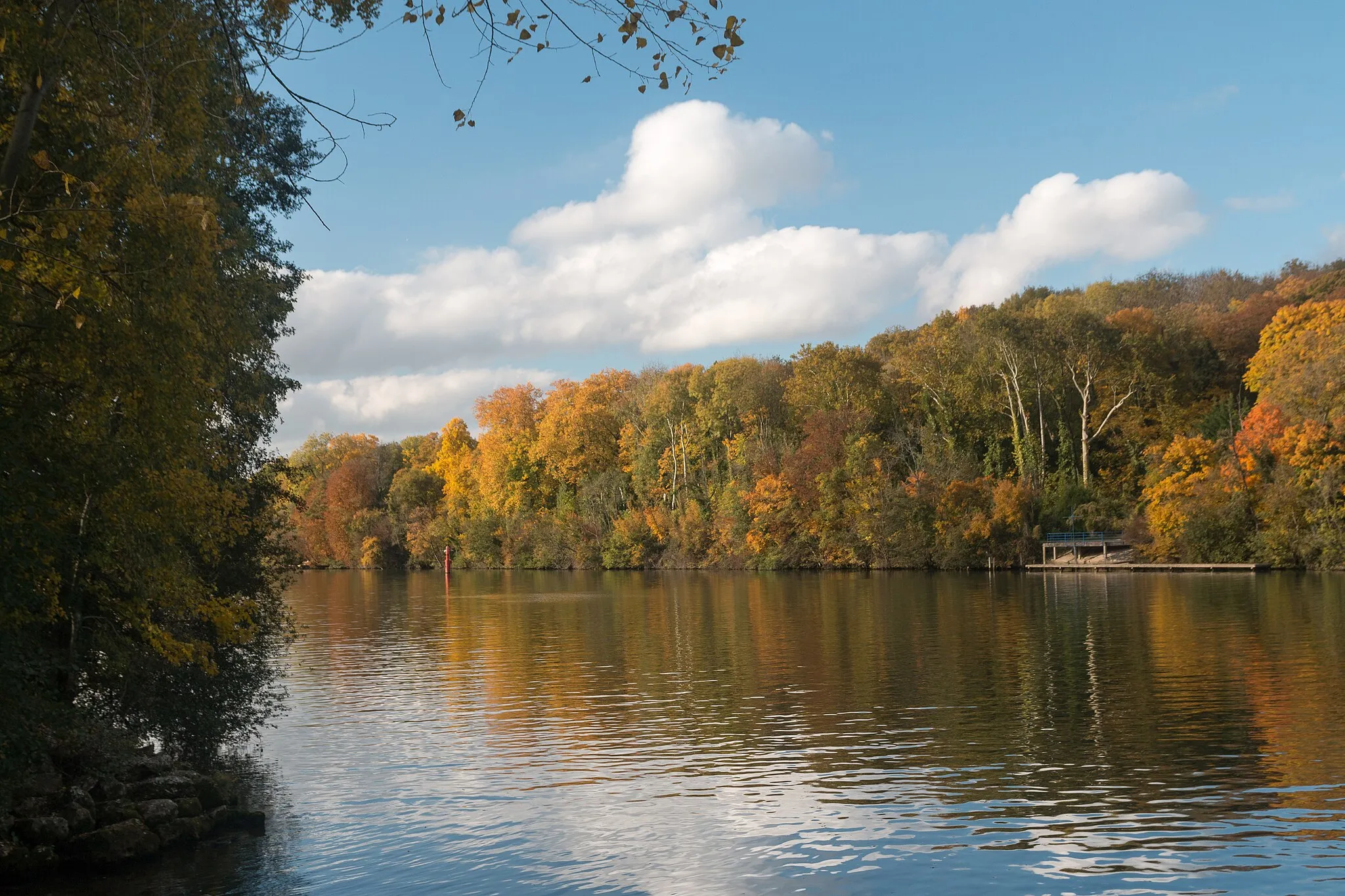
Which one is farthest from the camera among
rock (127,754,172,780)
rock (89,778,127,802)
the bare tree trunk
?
rock (127,754,172,780)

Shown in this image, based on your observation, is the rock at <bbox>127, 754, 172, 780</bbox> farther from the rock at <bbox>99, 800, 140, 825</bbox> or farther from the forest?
the forest

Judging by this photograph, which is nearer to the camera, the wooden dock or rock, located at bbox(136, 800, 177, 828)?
rock, located at bbox(136, 800, 177, 828)

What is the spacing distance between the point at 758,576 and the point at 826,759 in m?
59.3

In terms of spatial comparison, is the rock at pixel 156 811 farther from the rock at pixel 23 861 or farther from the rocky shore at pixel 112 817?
the rock at pixel 23 861

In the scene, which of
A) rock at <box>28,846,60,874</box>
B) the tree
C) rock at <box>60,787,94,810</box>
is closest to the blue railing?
the tree

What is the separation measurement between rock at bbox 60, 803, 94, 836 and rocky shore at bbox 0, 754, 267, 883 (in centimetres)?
1

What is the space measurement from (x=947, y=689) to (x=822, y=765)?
780 cm

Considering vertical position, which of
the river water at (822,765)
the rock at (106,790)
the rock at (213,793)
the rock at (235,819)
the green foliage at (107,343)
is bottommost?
the river water at (822,765)

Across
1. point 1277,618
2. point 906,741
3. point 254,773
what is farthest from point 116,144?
point 1277,618

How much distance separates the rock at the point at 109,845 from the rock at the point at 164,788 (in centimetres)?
106

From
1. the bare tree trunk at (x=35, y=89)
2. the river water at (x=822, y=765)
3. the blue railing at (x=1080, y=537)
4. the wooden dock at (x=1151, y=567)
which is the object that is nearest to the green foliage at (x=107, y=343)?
the bare tree trunk at (x=35, y=89)

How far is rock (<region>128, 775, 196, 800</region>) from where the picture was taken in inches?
612

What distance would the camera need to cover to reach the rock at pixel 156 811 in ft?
48.4

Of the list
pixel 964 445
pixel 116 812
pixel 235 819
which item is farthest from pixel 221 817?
pixel 964 445
